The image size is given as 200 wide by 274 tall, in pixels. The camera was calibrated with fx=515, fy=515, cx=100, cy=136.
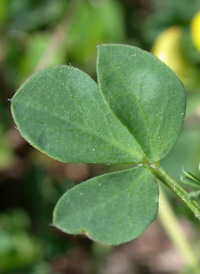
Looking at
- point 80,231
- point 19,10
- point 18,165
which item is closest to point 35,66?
point 19,10

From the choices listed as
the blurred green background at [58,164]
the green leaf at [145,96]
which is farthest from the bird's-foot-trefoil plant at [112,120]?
the blurred green background at [58,164]

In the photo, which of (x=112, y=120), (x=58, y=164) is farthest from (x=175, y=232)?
(x=112, y=120)

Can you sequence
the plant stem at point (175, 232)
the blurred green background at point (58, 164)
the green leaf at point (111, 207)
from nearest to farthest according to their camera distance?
the green leaf at point (111, 207), the plant stem at point (175, 232), the blurred green background at point (58, 164)

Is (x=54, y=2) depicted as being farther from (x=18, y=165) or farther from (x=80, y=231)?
(x=80, y=231)

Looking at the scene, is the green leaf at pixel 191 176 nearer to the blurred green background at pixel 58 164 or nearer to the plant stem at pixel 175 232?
the plant stem at pixel 175 232

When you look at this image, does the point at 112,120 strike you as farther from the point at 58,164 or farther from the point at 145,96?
the point at 58,164

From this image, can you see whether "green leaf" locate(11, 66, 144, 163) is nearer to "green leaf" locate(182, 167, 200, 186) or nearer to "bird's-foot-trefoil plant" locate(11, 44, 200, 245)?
"bird's-foot-trefoil plant" locate(11, 44, 200, 245)
